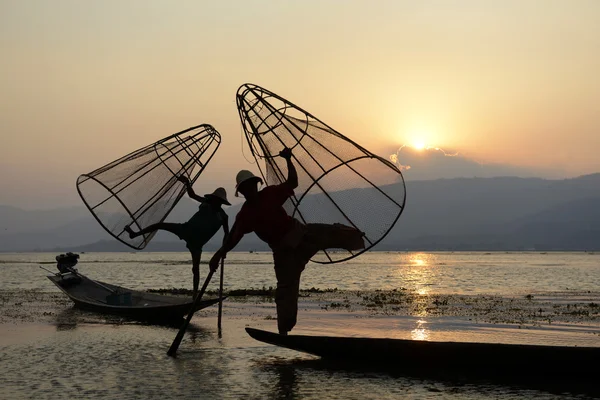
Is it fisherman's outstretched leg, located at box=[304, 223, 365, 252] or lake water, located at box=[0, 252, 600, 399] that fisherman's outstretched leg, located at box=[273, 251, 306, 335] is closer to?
fisherman's outstretched leg, located at box=[304, 223, 365, 252]

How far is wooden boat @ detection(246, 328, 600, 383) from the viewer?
11398 mm

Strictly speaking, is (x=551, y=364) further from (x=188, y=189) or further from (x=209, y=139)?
(x=209, y=139)

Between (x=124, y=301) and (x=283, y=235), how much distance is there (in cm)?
1061

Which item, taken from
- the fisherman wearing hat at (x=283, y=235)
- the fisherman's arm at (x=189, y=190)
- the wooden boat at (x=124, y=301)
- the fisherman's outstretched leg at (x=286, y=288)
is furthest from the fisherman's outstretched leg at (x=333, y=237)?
the fisherman's arm at (x=189, y=190)

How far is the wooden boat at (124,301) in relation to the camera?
1958 centimetres

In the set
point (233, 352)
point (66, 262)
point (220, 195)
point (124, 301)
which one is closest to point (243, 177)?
point (233, 352)

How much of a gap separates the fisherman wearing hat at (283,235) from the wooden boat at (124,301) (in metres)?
4.73

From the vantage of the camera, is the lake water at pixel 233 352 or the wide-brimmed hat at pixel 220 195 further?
the wide-brimmed hat at pixel 220 195

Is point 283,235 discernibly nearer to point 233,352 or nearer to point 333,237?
point 333,237

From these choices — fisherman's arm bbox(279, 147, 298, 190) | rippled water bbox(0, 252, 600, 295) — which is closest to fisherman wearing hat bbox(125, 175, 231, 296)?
fisherman's arm bbox(279, 147, 298, 190)

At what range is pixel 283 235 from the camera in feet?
43.9

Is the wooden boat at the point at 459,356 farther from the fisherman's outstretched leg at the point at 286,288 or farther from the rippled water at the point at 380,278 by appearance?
the rippled water at the point at 380,278

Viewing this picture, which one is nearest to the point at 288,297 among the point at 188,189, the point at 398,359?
the point at 398,359

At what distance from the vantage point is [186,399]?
10.5 meters
